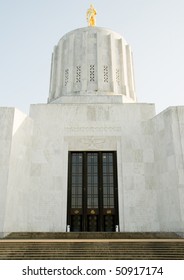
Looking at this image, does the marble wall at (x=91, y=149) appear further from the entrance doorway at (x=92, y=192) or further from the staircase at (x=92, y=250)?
the staircase at (x=92, y=250)

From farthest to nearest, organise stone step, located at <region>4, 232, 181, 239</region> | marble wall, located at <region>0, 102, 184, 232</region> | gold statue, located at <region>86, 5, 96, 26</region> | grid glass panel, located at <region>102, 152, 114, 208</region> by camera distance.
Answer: gold statue, located at <region>86, 5, 96, 26</region> < grid glass panel, located at <region>102, 152, 114, 208</region> < marble wall, located at <region>0, 102, 184, 232</region> < stone step, located at <region>4, 232, 181, 239</region>

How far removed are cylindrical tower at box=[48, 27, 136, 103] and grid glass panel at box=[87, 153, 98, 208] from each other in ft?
16.9

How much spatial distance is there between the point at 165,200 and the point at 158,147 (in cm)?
315

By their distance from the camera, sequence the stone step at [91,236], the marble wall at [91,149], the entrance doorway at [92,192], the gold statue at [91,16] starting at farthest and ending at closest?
the gold statue at [91,16]
the entrance doorway at [92,192]
the marble wall at [91,149]
the stone step at [91,236]

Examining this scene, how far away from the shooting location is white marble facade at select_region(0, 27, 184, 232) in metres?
14.0

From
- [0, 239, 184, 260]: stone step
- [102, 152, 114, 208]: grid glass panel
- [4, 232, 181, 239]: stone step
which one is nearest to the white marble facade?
[102, 152, 114, 208]: grid glass panel

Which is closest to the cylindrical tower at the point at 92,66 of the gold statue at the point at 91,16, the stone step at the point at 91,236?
the gold statue at the point at 91,16

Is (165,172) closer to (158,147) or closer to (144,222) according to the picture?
(158,147)

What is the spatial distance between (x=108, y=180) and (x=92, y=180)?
97 centimetres

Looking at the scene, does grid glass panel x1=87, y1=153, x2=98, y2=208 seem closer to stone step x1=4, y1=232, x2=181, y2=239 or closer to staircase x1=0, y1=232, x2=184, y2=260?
stone step x1=4, y1=232, x2=181, y2=239

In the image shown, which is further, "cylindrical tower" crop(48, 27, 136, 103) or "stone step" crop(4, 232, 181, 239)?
"cylindrical tower" crop(48, 27, 136, 103)

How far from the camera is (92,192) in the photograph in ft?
51.1

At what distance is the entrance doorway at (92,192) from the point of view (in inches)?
588

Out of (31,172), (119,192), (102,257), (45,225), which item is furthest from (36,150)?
(102,257)
